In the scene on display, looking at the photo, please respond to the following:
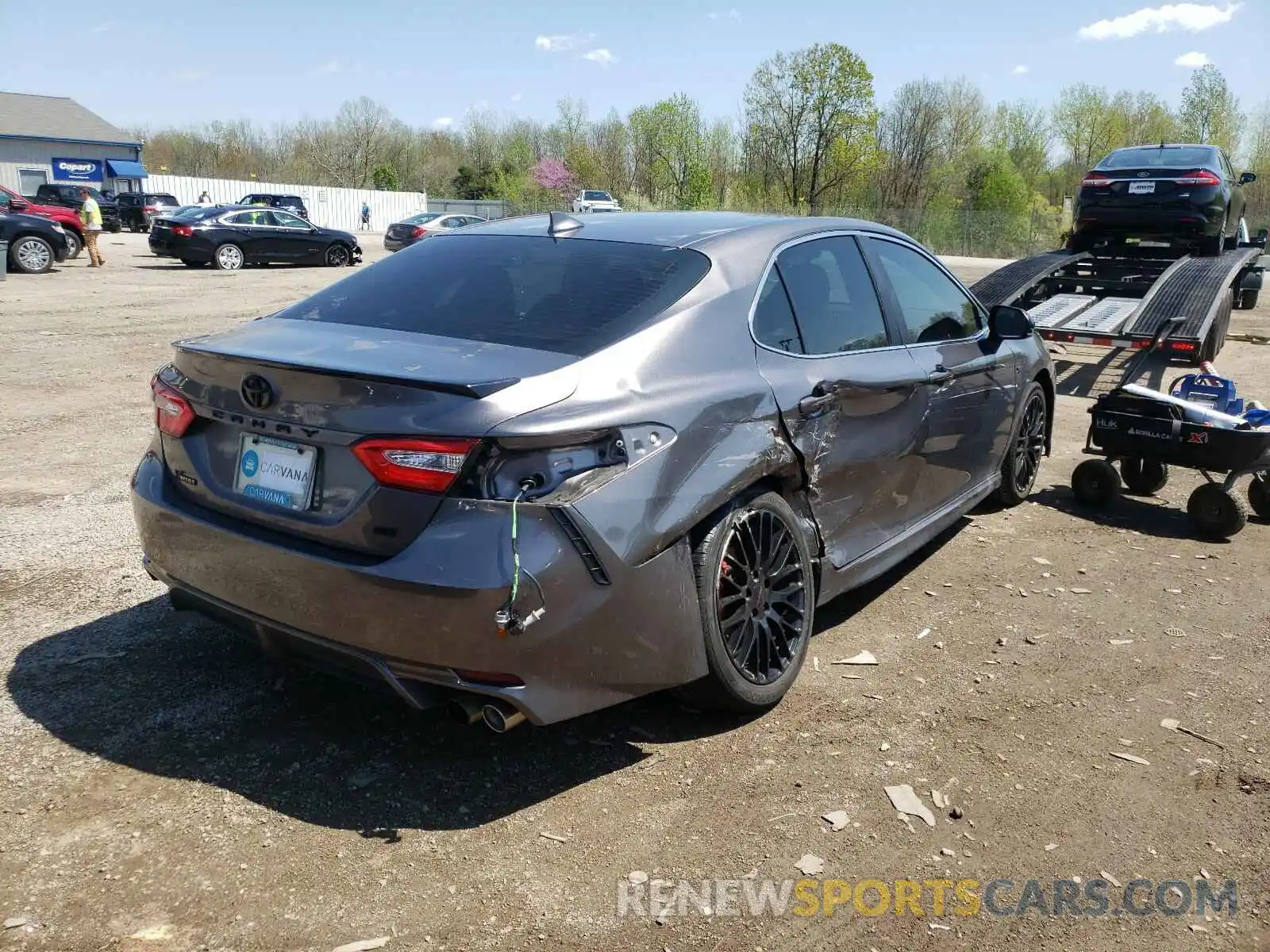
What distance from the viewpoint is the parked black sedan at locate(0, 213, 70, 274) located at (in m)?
21.2

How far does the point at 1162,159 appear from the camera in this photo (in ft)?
44.3

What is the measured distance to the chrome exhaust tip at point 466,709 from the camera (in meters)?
2.81

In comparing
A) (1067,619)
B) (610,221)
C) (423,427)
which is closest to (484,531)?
(423,427)

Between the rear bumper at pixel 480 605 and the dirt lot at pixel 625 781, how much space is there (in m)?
0.42

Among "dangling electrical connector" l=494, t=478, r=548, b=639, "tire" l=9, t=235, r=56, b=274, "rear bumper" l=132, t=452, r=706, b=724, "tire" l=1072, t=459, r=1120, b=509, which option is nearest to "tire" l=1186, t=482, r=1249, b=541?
"tire" l=1072, t=459, r=1120, b=509

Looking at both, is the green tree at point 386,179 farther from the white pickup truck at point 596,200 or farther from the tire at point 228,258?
the tire at point 228,258

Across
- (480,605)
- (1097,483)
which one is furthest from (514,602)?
(1097,483)

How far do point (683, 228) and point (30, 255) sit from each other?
2229 cm

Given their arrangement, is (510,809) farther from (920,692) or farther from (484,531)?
(920,692)

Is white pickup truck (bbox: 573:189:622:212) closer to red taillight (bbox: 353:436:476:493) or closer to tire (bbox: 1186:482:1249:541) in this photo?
tire (bbox: 1186:482:1249:541)

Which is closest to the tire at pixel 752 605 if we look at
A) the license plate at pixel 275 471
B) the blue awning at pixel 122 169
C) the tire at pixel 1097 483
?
the license plate at pixel 275 471

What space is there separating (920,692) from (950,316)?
2.08 m

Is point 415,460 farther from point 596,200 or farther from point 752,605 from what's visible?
point 596,200

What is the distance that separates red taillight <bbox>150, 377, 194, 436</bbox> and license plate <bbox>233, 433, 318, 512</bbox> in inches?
12.3
